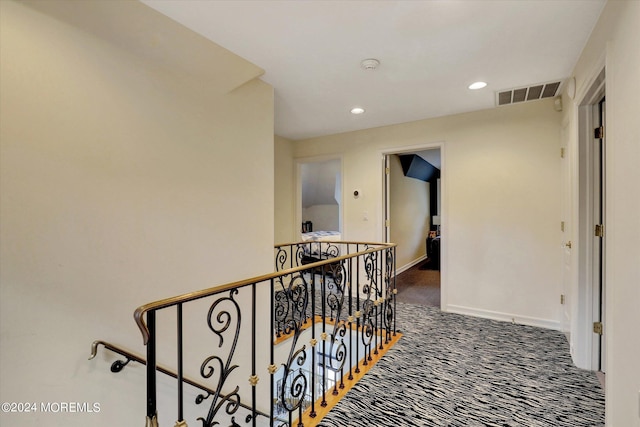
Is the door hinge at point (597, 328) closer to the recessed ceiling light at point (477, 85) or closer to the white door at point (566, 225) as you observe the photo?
the white door at point (566, 225)

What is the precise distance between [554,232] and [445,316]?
1479mm

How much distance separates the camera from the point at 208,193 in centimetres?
222

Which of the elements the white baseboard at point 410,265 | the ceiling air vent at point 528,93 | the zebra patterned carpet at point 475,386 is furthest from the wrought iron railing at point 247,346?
the white baseboard at point 410,265

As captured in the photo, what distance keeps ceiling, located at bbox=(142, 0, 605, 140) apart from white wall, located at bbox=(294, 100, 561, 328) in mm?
490

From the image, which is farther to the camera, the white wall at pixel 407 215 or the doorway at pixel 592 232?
the white wall at pixel 407 215

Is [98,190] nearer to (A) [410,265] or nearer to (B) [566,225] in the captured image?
(B) [566,225]

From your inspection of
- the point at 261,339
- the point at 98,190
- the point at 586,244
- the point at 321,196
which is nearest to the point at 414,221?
the point at 321,196

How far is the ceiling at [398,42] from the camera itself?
174 centimetres

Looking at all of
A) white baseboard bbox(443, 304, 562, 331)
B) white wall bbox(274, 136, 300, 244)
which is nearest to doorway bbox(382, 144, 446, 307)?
white baseboard bbox(443, 304, 562, 331)

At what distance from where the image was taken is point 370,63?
233cm

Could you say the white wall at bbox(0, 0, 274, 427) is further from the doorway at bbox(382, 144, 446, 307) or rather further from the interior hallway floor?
the interior hallway floor

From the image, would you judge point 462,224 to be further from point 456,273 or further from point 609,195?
point 609,195

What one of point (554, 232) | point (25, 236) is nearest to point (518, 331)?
point (554, 232)

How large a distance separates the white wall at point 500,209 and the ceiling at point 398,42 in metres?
0.49
